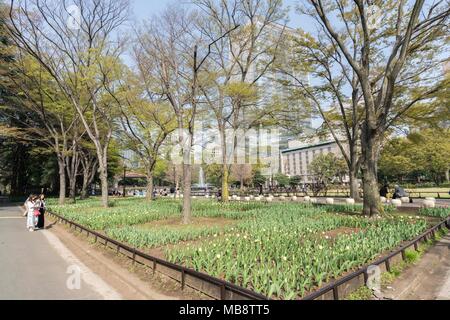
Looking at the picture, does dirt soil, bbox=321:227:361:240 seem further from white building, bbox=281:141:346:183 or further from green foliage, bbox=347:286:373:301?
white building, bbox=281:141:346:183

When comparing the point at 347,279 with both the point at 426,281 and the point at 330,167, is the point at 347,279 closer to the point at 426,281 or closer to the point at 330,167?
the point at 426,281

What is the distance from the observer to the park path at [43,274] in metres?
4.83

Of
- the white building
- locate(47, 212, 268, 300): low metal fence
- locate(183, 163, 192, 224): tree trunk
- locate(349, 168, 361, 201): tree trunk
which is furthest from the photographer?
the white building

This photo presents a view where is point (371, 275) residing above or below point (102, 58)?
below

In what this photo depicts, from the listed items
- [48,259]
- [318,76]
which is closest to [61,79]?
[48,259]

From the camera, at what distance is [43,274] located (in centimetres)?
598

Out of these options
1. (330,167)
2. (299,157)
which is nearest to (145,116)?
(330,167)

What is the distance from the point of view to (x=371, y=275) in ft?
15.7

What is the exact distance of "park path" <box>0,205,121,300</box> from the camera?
15.9 ft

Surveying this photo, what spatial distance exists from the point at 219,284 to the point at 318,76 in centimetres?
1800

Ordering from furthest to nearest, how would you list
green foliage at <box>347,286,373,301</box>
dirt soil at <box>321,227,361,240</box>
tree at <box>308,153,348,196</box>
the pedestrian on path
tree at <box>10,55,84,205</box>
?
1. tree at <box>308,153,348,196</box>
2. tree at <box>10,55,84,205</box>
3. the pedestrian on path
4. dirt soil at <box>321,227,361,240</box>
5. green foliage at <box>347,286,373,301</box>

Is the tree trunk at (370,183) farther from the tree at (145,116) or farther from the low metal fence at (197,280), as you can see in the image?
the tree at (145,116)

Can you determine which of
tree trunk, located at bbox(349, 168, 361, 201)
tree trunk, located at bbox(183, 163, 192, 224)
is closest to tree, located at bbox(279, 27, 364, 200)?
tree trunk, located at bbox(349, 168, 361, 201)
